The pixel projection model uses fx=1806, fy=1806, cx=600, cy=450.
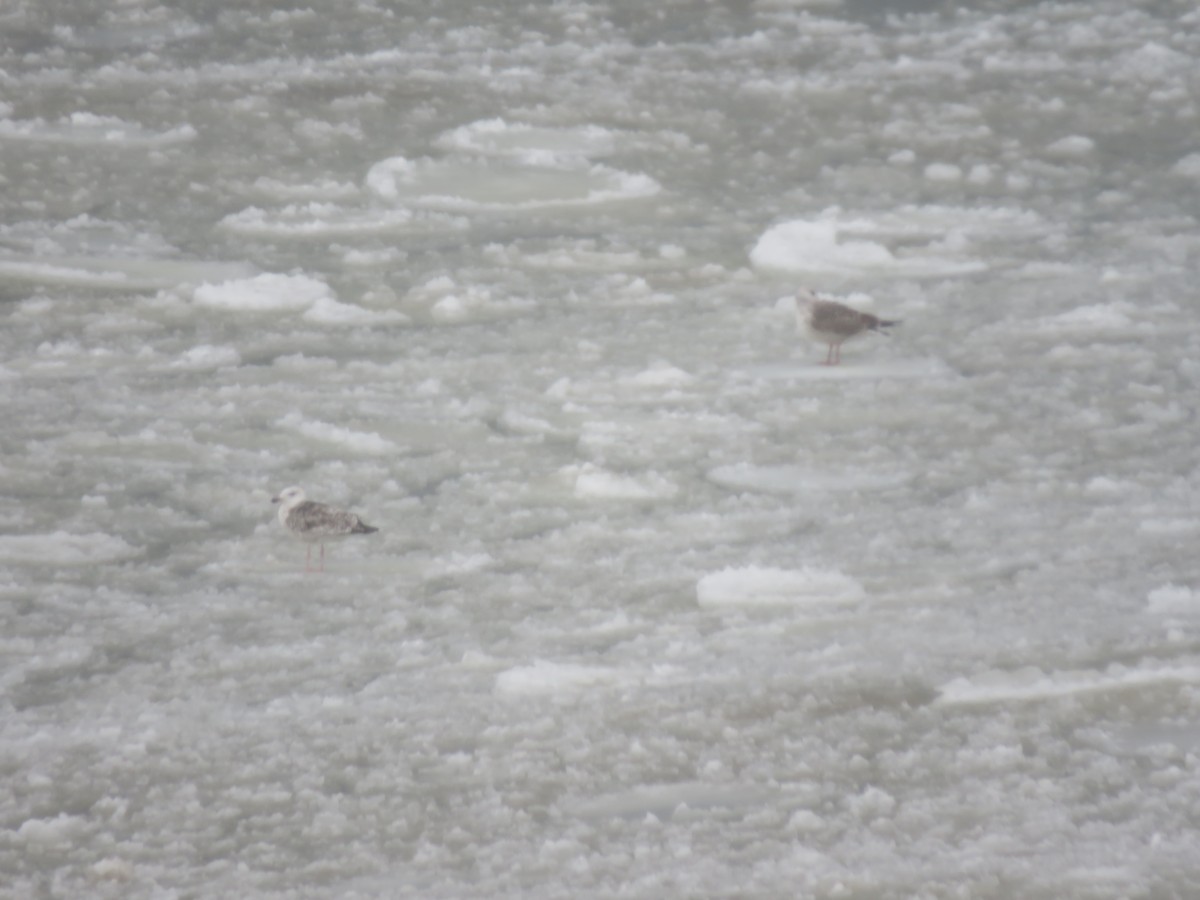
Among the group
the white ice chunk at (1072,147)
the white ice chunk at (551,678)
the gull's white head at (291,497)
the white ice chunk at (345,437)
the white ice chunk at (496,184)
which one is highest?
the white ice chunk at (1072,147)

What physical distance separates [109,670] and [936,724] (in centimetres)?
162

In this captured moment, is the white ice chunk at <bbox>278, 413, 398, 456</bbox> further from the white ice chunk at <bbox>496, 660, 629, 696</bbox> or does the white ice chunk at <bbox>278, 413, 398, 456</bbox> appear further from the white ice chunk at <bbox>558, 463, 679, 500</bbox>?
the white ice chunk at <bbox>496, 660, 629, 696</bbox>

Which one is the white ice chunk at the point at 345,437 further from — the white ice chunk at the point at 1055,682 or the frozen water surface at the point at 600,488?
the white ice chunk at the point at 1055,682

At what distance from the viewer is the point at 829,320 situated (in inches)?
210

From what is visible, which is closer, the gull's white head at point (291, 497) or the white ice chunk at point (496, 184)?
the gull's white head at point (291, 497)

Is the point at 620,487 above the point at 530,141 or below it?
below

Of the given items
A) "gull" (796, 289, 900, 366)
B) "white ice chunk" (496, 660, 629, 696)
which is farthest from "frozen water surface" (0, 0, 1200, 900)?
"gull" (796, 289, 900, 366)

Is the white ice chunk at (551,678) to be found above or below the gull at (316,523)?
below

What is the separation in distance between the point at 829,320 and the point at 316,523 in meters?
1.92

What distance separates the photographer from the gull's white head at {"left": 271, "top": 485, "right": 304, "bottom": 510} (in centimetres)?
414

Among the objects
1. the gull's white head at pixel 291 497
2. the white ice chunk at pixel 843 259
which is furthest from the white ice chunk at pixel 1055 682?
the white ice chunk at pixel 843 259

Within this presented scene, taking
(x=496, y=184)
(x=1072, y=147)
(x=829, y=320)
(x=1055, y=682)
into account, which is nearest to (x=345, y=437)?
(x=829, y=320)

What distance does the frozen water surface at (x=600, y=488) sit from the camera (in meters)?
3.00

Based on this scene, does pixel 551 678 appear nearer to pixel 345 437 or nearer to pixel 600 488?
pixel 600 488
